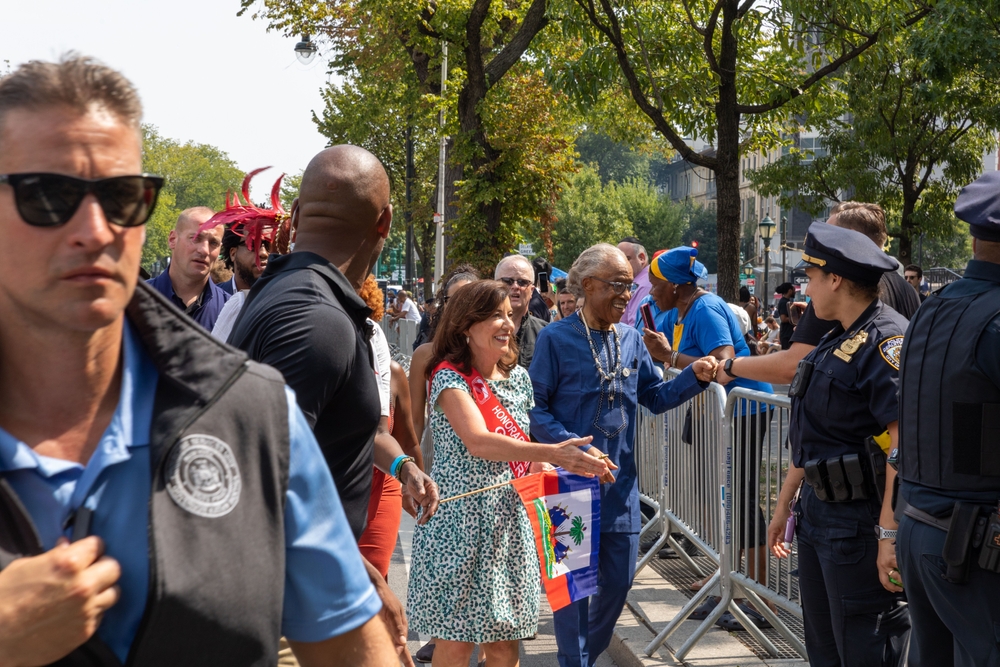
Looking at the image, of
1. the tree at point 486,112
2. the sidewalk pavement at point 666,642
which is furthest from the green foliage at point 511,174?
the sidewalk pavement at point 666,642

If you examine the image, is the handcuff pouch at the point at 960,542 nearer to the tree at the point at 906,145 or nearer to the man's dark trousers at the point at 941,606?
the man's dark trousers at the point at 941,606

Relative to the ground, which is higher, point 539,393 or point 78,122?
point 78,122

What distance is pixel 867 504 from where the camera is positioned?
4.00 m

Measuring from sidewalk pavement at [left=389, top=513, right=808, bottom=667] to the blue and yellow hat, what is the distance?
2017 mm

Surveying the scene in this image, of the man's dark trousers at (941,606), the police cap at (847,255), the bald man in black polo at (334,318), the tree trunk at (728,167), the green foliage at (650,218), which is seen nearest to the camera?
the bald man in black polo at (334,318)

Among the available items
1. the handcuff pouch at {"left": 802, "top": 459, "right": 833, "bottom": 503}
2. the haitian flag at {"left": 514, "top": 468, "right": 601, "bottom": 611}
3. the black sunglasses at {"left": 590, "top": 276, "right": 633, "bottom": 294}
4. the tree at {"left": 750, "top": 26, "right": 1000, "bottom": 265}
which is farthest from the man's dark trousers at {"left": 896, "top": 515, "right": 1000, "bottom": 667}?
the tree at {"left": 750, "top": 26, "right": 1000, "bottom": 265}

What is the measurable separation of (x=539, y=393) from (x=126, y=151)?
394 centimetres

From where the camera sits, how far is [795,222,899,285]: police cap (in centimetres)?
406

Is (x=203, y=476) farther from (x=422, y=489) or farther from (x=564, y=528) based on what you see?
(x=564, y=528)

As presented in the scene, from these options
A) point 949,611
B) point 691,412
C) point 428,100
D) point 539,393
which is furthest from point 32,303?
point 428,100

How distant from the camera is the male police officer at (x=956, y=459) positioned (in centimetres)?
335

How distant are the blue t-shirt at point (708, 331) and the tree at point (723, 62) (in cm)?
506

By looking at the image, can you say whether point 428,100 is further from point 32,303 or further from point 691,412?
point 32,303

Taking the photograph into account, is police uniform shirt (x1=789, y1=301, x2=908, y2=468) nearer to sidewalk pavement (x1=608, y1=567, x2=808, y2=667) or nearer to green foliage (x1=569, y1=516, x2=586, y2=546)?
green foliage (x1=569, y1=516, x2=586, y2=546)
